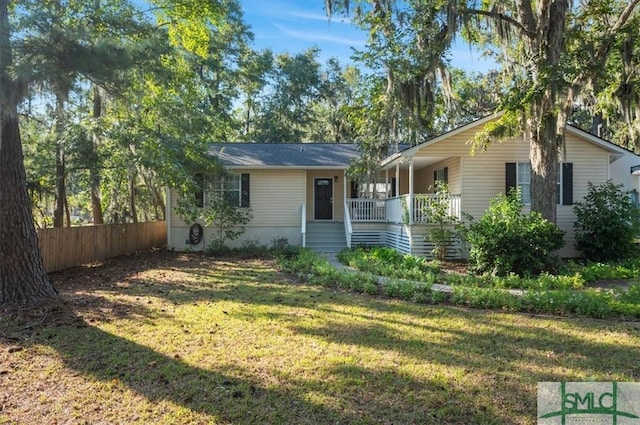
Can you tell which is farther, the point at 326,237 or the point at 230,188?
the point at 230,188

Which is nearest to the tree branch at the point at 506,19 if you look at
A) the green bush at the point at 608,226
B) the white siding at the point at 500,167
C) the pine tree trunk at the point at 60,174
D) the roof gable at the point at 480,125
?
the roof gable at the point at 480,125

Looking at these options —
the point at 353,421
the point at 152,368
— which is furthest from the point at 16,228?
the point at 353,421

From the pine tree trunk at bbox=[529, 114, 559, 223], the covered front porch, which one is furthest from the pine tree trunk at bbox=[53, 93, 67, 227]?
the pine tree trunk at bbox=[529, 114, 559, 223]

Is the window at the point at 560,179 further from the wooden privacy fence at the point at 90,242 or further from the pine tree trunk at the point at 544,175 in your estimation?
the wooden privacy fence at the point at 90,242

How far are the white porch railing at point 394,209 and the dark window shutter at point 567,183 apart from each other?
Result: 3225mm

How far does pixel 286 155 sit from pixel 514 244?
9.07 meters

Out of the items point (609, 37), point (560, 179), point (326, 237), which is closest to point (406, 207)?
point (326, 237)

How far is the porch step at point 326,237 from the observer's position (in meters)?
14.3

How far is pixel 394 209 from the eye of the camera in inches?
541

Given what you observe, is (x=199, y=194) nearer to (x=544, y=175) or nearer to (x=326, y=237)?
(x=326, y=237)

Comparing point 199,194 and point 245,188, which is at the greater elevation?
point 245,188

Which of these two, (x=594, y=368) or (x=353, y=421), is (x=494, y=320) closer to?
(x=594, y=368)

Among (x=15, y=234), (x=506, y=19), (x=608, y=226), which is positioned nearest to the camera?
(x=15, y=234)

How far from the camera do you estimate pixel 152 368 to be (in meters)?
3.87
